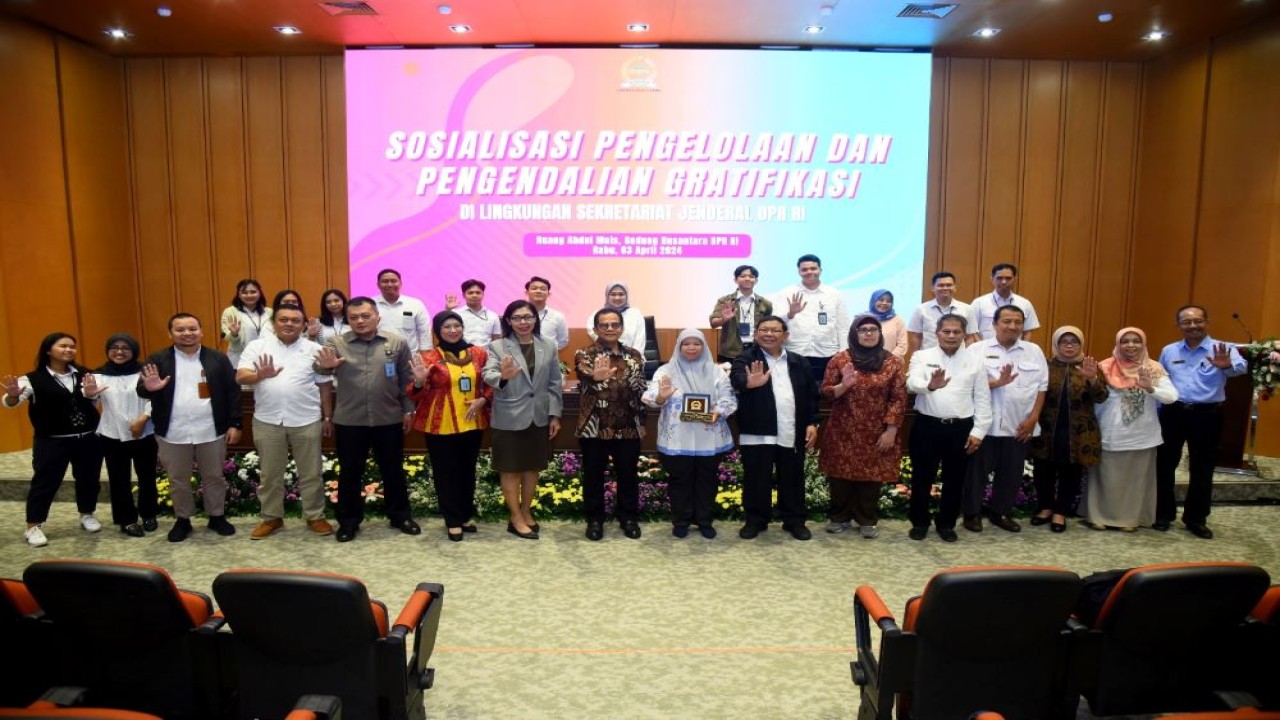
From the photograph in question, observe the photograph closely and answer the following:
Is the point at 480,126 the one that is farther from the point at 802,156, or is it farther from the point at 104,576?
the point at 104,576

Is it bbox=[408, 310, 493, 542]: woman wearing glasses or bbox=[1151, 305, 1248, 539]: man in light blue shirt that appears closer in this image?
bbox=[408, 310, 493, 542]: woman wearing glasses

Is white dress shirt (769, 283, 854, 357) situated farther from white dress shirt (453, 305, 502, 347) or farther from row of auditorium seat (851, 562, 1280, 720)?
row of auditorium seat (851, 562, 1280, 720)

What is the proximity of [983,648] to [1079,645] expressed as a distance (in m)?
0.33

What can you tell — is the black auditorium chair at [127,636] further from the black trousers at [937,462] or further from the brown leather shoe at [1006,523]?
the brown leather shoe at [1006,523]

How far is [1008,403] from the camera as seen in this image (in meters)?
4.78

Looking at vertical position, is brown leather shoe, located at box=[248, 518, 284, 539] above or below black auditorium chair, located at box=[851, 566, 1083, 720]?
below

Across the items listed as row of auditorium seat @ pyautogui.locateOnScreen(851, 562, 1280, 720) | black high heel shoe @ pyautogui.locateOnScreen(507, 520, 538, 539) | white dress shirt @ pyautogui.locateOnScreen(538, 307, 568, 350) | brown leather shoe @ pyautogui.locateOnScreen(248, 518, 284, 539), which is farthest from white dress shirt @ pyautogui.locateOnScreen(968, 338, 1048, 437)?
brown leather shoe @ pyautogui.locateOnScreen(248, 518, 284, 539)

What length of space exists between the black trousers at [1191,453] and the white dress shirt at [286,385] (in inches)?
211

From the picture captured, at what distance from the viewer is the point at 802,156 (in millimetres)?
7742

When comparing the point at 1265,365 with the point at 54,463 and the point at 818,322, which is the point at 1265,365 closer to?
the point at 818,322

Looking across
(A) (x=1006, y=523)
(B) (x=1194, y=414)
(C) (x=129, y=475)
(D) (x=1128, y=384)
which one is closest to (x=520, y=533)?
(C) (x=129, y=475)

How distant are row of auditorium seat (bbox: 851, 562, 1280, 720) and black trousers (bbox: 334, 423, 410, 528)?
10.6 feet

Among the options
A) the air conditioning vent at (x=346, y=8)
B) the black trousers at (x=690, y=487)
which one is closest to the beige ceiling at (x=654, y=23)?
the air conditioning vent at (x=346, y=8)

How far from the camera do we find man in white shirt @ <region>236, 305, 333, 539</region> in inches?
181
